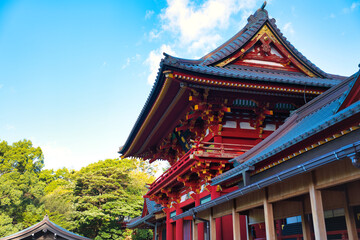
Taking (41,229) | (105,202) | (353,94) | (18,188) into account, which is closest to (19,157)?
(18,188)

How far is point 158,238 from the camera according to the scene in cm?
2081

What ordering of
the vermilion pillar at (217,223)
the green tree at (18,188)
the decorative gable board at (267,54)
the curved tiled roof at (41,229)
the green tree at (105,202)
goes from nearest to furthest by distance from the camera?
the vermilion pillar at (217,223) → the decorative gable board at (267,54) → the curved tiled roof at (41,229) → the green tree at (18,188) → the green tree at (105,202)

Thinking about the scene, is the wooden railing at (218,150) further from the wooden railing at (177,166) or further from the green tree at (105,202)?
the green tree at (105,202)

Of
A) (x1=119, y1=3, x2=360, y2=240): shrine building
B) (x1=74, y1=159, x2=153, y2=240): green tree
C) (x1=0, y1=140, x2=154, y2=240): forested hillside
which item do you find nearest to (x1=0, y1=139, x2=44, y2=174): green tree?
(x1=0, y1=140, x2=154, y2=240): forested hillside

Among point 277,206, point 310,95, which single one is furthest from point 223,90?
point 277,206

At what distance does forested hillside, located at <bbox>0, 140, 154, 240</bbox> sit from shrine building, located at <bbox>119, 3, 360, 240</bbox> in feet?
58.9

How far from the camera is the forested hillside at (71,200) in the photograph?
31828 mm

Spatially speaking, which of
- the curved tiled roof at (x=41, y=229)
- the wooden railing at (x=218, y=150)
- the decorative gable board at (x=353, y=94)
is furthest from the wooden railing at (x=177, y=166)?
the curved tiled roof at (x=41, y=229)

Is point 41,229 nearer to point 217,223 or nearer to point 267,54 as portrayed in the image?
point 217,223

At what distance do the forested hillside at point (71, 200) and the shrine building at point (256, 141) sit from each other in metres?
17.9

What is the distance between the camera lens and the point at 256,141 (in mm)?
11539

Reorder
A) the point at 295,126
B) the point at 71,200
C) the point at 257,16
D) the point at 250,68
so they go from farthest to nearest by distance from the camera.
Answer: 1. the point at 71,200
2. the point at 257,16
3. the point at 250,68
4. the point at 295,126

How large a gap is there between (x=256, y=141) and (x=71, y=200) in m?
29.5

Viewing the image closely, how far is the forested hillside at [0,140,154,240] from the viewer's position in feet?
104
